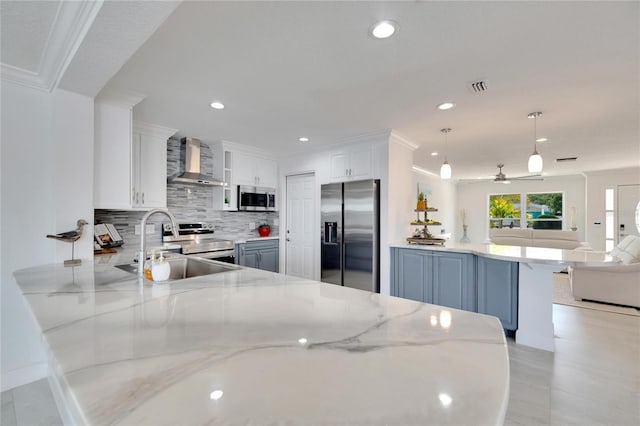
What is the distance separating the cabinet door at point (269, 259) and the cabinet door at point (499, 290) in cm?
299

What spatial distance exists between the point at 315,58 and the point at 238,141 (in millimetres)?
2538

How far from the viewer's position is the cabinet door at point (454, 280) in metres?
3.08

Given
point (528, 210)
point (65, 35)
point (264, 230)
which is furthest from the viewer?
point (528, 210)

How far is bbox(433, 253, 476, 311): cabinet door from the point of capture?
308 centimetres

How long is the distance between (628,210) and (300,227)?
7.26m

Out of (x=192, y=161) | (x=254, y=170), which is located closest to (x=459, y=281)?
(x=254, y=170)

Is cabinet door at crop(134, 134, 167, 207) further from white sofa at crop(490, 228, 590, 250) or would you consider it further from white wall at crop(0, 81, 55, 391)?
white sofa at crop(490, 228, 590, 250)

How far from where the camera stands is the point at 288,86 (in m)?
2.33

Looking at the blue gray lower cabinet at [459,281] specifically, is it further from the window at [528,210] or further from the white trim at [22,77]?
the window at [528,210]

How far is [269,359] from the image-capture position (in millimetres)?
669

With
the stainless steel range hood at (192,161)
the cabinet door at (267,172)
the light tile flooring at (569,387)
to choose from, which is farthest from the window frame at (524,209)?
the stainless steel range hood at (192,161)

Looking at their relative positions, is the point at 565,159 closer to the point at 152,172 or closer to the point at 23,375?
the point at 152,172

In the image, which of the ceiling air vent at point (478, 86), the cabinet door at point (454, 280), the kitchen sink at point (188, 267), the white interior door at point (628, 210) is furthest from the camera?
the white interior door at point (628, 210)

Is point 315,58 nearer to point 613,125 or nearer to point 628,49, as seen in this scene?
point 628,49
